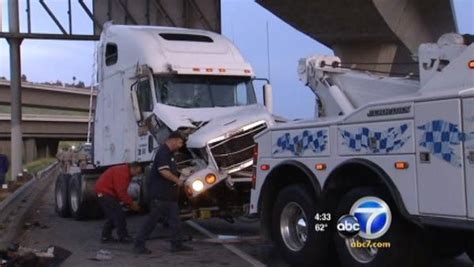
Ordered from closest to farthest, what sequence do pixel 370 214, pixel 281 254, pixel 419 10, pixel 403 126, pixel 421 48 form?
pixel 403 126
pixel 370 214
pixel 421 48
pixel 281 254
pixel 419 10

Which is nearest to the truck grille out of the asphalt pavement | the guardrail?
the asphalt pavement

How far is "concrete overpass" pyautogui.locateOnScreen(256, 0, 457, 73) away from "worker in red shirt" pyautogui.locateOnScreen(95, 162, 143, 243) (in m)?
14.6

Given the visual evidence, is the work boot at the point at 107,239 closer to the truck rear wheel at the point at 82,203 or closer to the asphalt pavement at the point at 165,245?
the asphalt pavement at the point at 165,245

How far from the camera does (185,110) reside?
12914 mm

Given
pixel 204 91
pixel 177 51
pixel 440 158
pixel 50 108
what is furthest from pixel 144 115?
pixel 50 108

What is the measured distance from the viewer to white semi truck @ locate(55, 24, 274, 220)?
1183 cm

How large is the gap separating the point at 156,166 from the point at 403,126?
471 centimetres

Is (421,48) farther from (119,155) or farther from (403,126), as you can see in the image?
(119,155)

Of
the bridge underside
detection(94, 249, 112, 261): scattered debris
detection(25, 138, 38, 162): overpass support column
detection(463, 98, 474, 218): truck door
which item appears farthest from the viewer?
detection(25, 138, 38, 162): overpass support column

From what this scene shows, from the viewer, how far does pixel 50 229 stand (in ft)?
49.4

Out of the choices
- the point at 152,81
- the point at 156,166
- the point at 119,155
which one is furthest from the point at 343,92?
the point at 119,155

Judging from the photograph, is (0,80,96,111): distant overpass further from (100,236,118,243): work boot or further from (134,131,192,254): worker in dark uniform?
(134,131,192,254): worker in dark uniform

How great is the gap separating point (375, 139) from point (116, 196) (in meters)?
6.07

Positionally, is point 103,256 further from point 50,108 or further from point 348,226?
point 50,108
